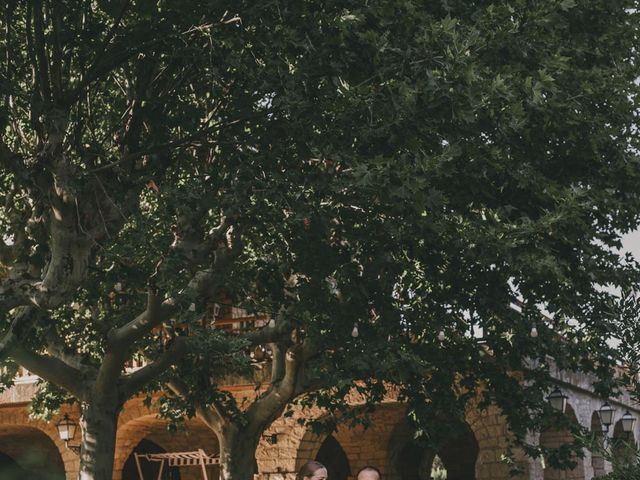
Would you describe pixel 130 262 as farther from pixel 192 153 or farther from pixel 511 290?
pixel 511 290

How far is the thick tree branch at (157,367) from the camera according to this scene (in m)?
12.4

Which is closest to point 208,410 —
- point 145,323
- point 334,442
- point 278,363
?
point 278,363

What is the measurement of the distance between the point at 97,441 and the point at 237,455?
2.83m

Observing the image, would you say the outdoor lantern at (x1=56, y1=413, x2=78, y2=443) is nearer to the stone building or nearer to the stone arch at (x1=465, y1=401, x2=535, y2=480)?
the stone building

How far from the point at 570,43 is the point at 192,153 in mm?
4987

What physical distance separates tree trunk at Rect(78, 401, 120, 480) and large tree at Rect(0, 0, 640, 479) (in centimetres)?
3

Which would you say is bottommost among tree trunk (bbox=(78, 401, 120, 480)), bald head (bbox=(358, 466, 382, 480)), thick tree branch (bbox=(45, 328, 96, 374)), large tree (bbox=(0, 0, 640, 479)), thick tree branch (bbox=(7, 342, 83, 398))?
bald head (bbox=(358, 466, 382, 480))

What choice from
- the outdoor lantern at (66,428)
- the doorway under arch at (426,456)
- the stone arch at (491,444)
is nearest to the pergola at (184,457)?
the outdoor lantern at (66,428)

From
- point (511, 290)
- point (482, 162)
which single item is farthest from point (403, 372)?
point (482, 162)

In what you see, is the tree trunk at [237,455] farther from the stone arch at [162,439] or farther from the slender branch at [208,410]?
the stone arch at [162,439]

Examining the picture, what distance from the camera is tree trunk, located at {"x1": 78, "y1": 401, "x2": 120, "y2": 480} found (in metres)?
11.9

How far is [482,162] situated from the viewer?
970cm

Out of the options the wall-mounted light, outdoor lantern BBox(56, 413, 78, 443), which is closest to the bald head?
the wall-mounted light

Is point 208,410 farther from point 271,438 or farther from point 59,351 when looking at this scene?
point 271,438
